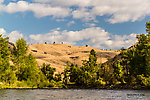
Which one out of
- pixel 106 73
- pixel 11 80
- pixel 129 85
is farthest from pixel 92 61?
pixel 11 80

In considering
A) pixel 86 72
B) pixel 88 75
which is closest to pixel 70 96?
pixel 88 75

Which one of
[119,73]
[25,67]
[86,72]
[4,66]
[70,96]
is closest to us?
[70,96]

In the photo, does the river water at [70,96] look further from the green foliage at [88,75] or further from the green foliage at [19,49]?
the green foliage at [19,49]

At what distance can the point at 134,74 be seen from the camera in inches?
4281

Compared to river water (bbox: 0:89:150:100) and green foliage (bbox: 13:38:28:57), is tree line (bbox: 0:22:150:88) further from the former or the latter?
river water (bbox: 0:89:150:100)

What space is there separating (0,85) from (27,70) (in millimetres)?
25522

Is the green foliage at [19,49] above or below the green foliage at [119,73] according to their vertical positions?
above

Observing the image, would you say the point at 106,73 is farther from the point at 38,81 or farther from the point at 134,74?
the point at 38,81

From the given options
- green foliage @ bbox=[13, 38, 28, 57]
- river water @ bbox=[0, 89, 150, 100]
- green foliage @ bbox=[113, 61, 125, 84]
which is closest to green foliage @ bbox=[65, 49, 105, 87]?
green foliage @ bbox=[113, 61, 125, 84]

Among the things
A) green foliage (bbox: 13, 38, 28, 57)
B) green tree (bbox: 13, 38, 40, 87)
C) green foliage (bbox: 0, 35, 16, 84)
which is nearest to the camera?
green foliage (bbox: 0, 35, 16, 84)

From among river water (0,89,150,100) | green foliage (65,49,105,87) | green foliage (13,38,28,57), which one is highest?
green foliage (13,38,28,57)

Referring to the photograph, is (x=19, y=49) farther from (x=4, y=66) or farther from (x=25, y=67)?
(x=4, y=66)

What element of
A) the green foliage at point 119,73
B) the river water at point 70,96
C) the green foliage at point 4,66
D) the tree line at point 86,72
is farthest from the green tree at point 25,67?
the river water at point 70,96

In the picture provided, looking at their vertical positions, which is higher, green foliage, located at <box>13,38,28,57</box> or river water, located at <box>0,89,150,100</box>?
green foliage, located at <box>13,38,28,57</box>
